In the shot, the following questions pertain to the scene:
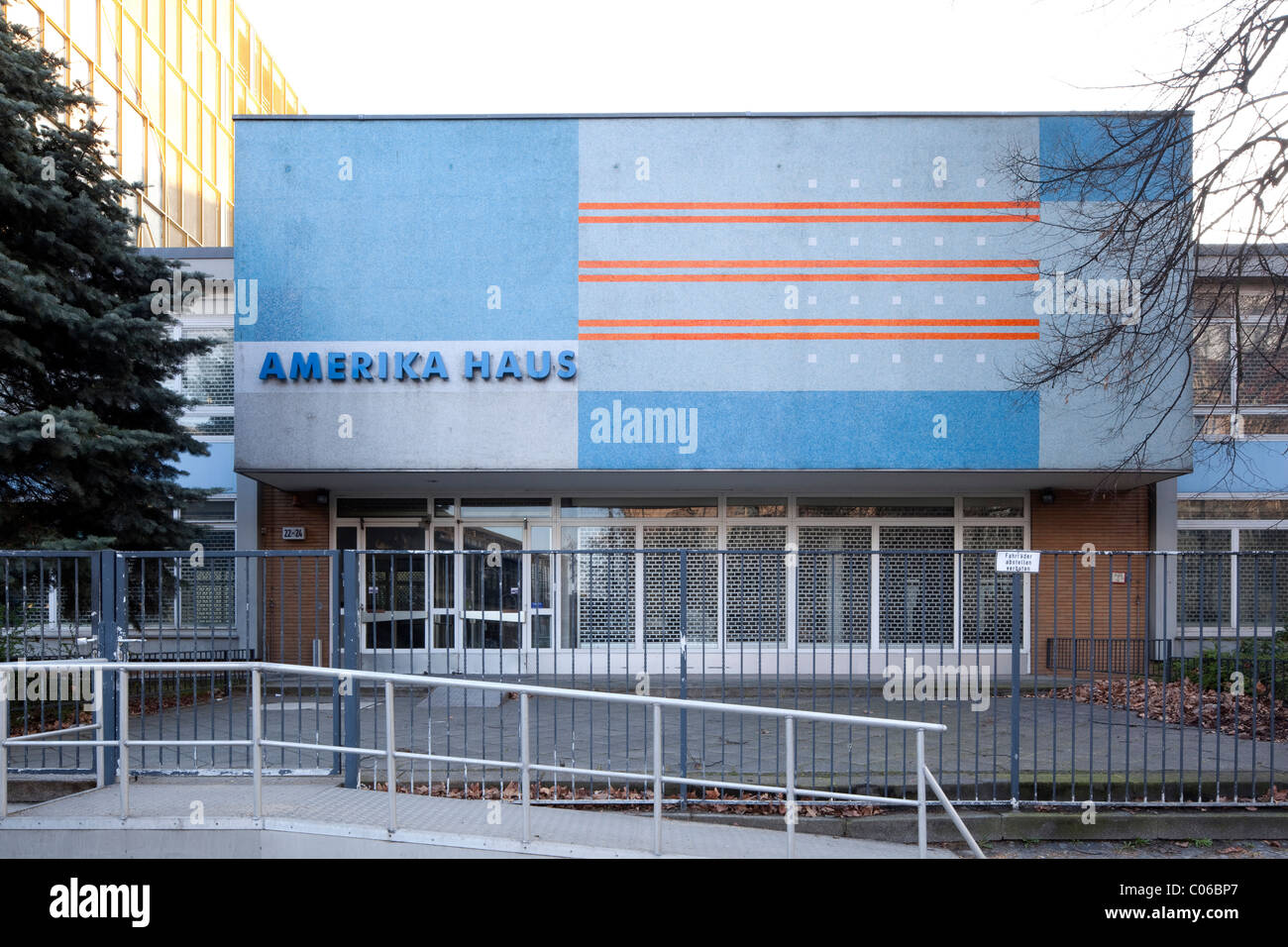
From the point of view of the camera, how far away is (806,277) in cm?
1381

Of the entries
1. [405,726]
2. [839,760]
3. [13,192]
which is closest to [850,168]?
[839,760]

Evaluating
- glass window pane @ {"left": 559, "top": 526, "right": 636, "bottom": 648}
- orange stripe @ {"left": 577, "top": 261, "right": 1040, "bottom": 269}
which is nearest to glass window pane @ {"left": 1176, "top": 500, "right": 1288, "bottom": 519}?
orange stripe @ {"left": 577, "top": 261, "right": 1040, "bottom": 269}

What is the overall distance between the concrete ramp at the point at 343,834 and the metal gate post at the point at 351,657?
36cm

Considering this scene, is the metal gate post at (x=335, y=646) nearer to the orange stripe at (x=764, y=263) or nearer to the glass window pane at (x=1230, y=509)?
the orange stripe at (x=764, y=263)

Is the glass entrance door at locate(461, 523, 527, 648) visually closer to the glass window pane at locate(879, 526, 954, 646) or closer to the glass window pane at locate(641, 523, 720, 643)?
the glass window pane at locate(641, 523, 720, 643)

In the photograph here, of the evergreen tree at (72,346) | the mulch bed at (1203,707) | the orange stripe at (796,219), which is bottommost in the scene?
the mulch bed at (1203,707)

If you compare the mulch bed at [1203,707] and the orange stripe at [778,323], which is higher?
the orange stripe at [778,323]

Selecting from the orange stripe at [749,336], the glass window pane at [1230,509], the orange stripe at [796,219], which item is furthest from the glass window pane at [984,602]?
the glass window pane at [1230,509]

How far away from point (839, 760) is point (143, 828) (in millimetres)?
5665

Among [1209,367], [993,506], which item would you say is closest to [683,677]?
[993,506]

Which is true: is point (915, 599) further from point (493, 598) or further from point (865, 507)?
point (865, 507)

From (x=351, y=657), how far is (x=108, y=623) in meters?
2.06

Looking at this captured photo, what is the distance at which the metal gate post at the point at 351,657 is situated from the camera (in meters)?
7.19

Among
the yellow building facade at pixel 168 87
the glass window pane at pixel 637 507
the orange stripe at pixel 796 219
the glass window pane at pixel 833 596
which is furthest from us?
the yellow building facade at pixel 168 87
